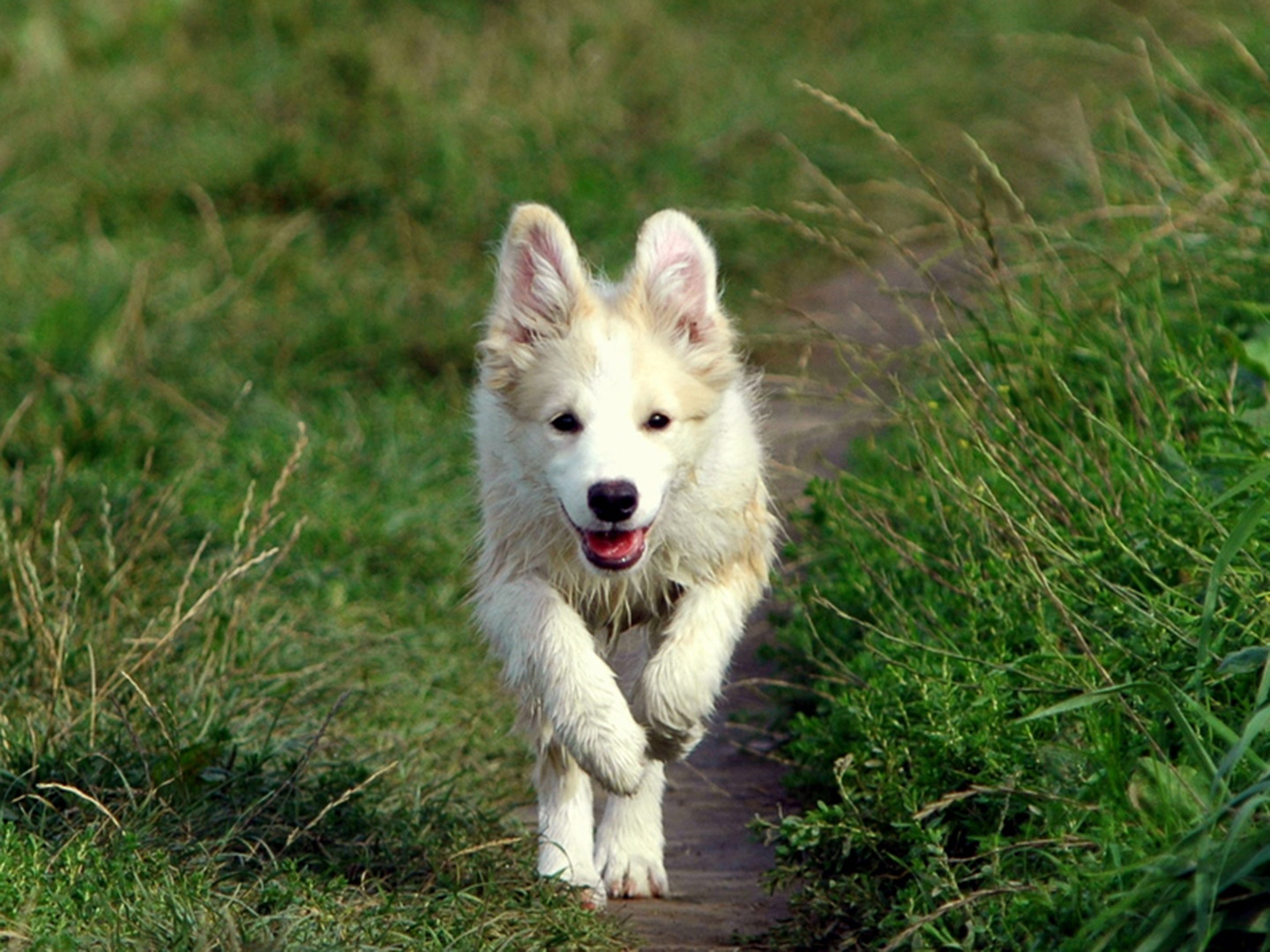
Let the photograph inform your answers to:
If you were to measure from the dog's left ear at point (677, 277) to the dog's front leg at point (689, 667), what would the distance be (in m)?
0.62

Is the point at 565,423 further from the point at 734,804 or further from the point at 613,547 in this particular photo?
the point at 734,804

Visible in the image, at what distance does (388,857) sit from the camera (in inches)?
152

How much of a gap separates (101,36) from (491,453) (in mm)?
7341

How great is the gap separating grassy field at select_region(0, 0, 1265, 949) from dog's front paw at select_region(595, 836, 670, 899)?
31 cm

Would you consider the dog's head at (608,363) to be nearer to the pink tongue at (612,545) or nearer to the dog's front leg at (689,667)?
the pink tongue at (612,545)

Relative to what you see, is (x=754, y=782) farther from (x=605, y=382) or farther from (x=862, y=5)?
(x=862, y=5)

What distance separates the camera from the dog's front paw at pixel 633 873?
13.7 feet

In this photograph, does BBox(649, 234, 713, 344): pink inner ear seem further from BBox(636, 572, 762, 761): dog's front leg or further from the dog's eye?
BBox(636, 572, 762, 761): dog's front leg

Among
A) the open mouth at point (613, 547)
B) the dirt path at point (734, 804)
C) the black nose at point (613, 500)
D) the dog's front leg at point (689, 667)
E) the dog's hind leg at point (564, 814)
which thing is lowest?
the dirt path at point (734, 804)

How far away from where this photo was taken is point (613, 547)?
382cm

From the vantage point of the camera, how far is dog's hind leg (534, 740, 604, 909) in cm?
409

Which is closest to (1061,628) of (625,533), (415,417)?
(625,533)

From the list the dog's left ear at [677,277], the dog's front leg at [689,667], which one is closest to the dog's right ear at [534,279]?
the dog's left ear at [677,277]

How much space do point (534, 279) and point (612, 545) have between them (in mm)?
740
